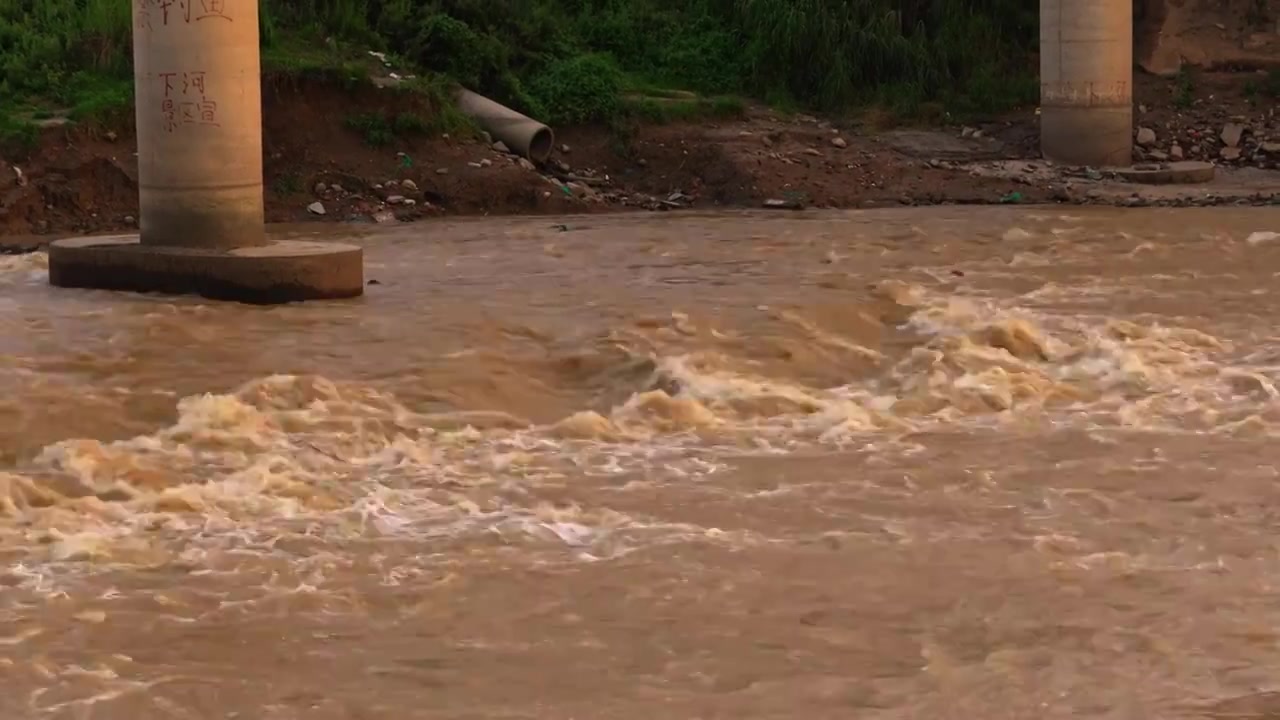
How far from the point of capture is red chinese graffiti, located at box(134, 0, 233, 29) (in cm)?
1262

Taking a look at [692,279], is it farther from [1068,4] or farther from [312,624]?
[1068,4]

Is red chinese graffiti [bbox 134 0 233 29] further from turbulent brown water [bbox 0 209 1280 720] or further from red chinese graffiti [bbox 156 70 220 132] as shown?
turbulent brown water [bbox 0 209 1280 720]

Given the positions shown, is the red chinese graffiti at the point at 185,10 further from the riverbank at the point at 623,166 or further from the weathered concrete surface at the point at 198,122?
the riverbank at the point at 623,166

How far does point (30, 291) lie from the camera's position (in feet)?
43.9

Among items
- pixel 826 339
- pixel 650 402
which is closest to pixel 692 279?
pixel 826 339

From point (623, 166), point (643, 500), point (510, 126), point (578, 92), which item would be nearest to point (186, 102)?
point (643, 500)

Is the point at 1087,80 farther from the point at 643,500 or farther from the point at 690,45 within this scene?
the point at 643,500

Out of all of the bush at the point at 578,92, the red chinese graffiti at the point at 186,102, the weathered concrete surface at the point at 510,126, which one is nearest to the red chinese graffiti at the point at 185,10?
the red chinese graffiti at the point at 186,102

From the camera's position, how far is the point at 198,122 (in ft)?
42.1

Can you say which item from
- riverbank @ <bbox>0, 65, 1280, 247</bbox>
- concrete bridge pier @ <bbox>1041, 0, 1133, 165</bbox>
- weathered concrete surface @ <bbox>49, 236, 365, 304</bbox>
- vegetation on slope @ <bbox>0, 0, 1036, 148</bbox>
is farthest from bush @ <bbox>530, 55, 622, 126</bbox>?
weathered concrete surface @ <bbox>49, 236, 365, 304</bbox>

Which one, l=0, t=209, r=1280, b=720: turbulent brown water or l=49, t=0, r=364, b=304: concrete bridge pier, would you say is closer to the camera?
l=0, t=209, r=1280, b=720: turbulent brown water

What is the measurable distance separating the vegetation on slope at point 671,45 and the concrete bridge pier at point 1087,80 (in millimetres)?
2434

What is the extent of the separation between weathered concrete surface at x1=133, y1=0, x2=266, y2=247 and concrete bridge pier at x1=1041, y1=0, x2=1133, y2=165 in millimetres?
13186

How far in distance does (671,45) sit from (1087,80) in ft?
19.9
